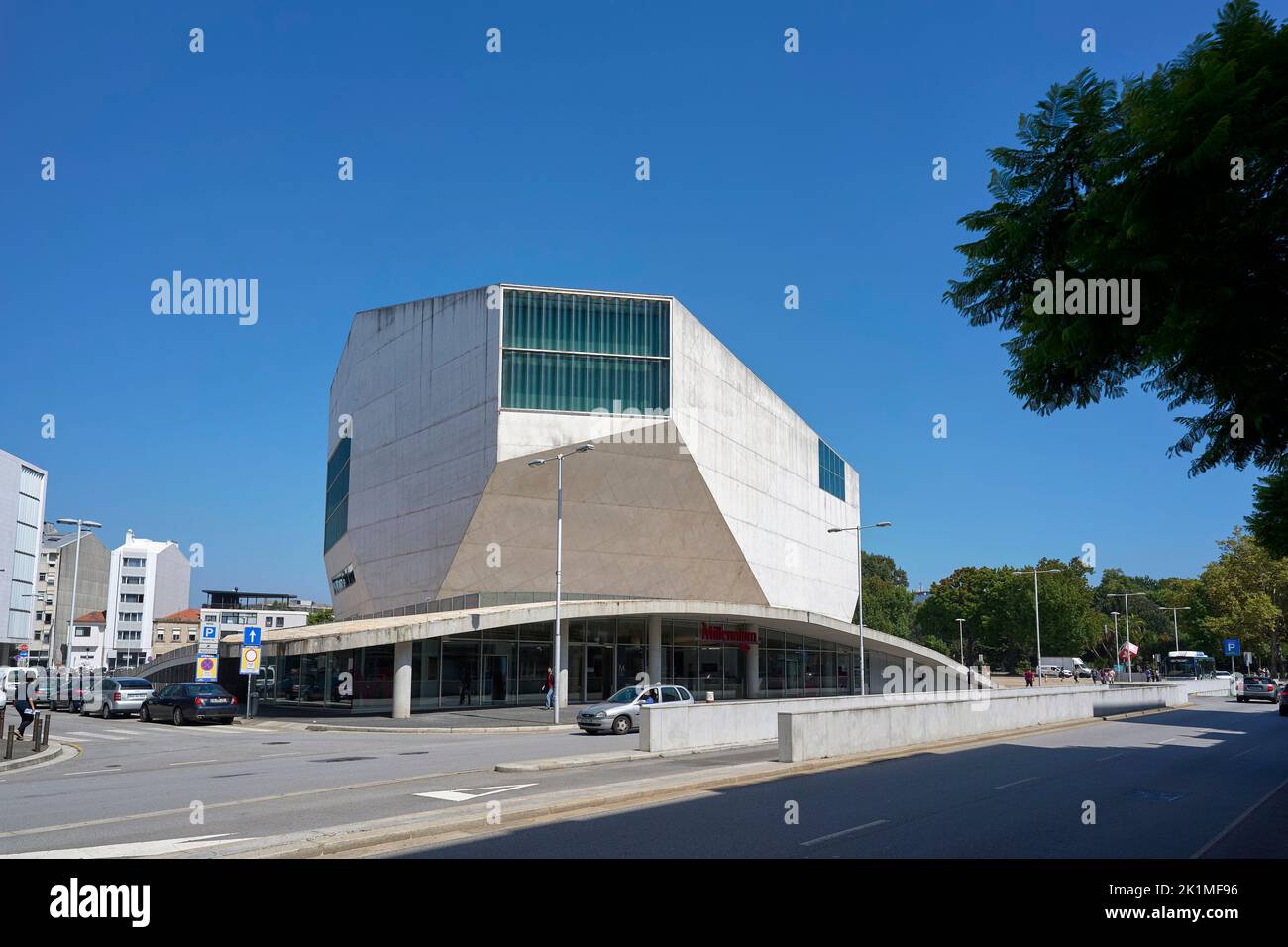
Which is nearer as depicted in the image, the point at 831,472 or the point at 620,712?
the point at 620,712

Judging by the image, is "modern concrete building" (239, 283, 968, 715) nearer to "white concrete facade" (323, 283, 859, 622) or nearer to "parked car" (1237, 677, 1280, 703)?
"white concrete facade" (323, 283, 859, 622)

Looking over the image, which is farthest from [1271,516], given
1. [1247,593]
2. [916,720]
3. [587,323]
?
[1247,593]

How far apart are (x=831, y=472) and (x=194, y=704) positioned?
1743 inches

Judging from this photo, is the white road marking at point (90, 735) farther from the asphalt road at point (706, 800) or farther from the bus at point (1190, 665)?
the bus at point (1190, 665)

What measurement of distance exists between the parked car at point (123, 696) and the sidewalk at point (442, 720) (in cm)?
435

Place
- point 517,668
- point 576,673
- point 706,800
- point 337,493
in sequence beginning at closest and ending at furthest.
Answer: point 706,800, point 517,668, point 576,673, point 337,493

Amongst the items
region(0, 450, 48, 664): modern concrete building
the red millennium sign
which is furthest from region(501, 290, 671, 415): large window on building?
region(0, 450, 48, 664): modern concrete building

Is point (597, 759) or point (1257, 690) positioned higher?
point (597, 759)

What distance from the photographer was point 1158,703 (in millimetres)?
43156

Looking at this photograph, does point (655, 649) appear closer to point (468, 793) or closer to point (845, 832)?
point (468, 793)

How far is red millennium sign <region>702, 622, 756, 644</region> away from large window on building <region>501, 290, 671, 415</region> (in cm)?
1366

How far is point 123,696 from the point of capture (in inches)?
1433
